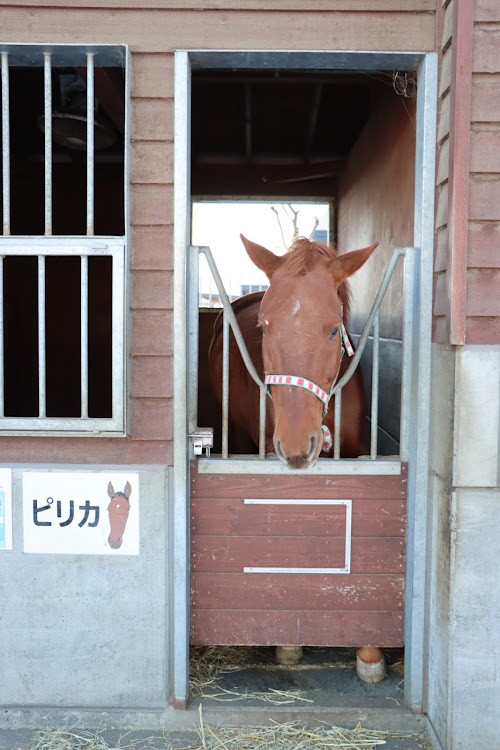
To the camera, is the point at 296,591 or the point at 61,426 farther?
the point at 296,591

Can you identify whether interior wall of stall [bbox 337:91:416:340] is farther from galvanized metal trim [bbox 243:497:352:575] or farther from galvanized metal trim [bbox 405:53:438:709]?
galvanized metal trim [bbox 243:497:352:575]

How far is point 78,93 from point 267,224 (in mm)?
2015

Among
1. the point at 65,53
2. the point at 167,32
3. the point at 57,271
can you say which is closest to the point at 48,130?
the point at 65,53

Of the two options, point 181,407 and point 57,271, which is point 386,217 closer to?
point 181,407

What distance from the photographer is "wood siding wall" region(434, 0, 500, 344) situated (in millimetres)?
1997

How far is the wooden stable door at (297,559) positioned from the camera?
228 cm

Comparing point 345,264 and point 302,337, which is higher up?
point 345,264

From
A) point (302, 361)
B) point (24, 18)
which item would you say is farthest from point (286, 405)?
point (24, 18)

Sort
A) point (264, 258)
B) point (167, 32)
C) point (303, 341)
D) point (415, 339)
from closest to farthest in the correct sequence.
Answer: point (303, 341), point (167, 32), point (415, 339), point (264, 258)

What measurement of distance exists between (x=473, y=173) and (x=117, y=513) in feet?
5.53

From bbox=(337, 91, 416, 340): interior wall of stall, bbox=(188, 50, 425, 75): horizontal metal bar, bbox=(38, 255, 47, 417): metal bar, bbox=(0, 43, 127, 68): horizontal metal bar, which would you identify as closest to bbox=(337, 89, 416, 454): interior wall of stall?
bbox=(337, 91, 416, 340): interior wall of stall

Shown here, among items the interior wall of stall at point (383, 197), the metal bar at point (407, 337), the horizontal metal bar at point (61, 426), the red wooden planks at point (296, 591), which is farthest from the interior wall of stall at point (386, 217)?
the horizontal metal bar at point (61, 426)

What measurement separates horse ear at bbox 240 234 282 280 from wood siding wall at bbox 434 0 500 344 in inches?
25.4

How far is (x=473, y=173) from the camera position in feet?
6.67
